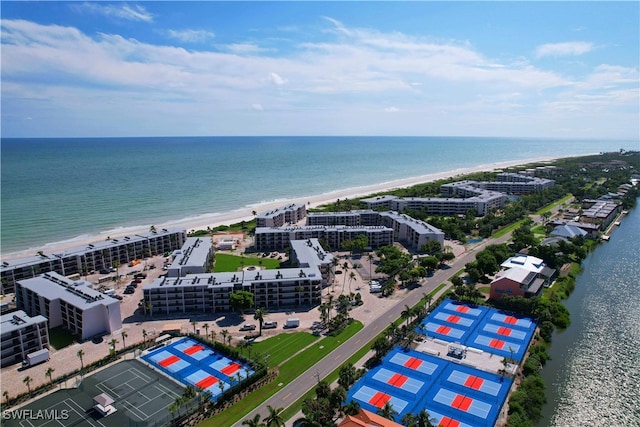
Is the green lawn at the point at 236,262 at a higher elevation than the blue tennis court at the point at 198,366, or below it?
higher

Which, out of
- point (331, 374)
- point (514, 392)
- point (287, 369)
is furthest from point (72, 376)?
point (514, 392)

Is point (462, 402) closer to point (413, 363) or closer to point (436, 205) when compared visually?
point (413, 363)

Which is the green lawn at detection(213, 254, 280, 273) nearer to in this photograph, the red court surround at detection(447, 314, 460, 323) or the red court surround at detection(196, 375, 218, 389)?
the red court surround at detection(196, 375, 218, 389)

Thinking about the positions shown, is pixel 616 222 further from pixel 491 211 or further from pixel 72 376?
pixel 72 376

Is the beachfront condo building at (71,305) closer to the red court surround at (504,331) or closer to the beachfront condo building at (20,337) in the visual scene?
the beachfront condo building at (20,337)

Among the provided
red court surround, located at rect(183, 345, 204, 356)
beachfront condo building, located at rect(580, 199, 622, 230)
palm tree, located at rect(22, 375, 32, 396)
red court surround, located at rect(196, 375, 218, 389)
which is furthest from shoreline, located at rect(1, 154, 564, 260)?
beachfront condo building, located at rect(580, 199, 622, 230)

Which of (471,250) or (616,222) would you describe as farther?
(616,222)

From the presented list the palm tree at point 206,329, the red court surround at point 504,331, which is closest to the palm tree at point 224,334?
the palm tree at point 206,329
